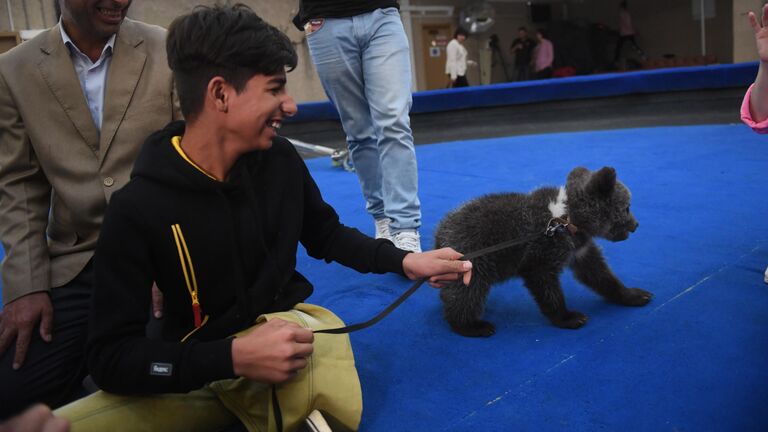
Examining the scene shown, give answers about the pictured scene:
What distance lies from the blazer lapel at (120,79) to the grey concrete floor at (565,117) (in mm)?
4966

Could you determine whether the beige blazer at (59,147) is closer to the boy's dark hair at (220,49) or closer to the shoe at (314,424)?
the boy's dark hair at (220,49)

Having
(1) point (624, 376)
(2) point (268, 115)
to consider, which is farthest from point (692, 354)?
(2) point (268, 115)

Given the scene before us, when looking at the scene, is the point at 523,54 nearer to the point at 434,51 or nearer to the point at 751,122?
the point at 434,51

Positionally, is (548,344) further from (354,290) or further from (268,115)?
(268,115)

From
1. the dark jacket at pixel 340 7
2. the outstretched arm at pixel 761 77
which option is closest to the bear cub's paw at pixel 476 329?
the outstretched arm at pixel 761 77

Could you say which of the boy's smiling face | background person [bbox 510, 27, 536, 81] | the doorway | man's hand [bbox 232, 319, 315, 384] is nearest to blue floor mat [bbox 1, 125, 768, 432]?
man's hand [bbox 232, 319, 315, 384]

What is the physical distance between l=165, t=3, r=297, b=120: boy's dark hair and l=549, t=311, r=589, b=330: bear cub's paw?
1.18 meters

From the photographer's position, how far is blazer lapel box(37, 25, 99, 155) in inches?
61.7

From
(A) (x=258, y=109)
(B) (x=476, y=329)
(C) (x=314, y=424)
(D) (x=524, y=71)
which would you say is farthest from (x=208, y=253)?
(D) (x=524, y=71)

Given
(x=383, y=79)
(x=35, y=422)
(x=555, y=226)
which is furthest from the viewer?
(x=383, y=79)

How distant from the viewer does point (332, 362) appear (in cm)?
134

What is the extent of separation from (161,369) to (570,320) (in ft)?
4.13

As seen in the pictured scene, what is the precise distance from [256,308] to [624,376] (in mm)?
Result: 974

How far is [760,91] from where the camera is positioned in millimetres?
1543
